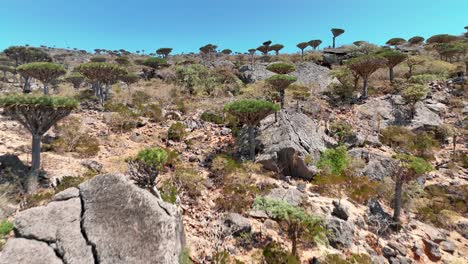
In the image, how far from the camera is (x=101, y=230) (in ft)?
17.7

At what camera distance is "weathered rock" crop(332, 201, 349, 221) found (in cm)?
952

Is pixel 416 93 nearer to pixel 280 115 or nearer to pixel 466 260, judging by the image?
pixel 280 115

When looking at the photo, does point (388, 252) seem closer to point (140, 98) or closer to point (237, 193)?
point (237, 193)

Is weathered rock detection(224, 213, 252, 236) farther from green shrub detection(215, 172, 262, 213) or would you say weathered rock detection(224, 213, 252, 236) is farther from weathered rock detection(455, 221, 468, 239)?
weathered rock detection(455, 221, 468, 239)

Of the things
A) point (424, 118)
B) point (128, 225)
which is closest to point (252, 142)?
point (128, 225)

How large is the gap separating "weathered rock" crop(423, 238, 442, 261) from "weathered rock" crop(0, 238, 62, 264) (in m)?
11.0

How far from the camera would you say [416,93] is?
18547 mm

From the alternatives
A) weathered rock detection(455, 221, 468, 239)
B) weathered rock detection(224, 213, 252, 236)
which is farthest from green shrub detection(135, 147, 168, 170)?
weathered rock detection(455, 221, 468, 239)

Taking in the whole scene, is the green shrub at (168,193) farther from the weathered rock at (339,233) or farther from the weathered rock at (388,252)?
the weathered rock at (388,252)

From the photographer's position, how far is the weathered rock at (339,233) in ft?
27.4

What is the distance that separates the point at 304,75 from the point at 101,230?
26360 mm

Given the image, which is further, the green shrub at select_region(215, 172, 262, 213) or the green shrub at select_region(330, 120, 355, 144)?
the green shrub at select_region(330, 120, 355, 144)

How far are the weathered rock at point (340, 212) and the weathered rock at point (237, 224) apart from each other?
3.61m

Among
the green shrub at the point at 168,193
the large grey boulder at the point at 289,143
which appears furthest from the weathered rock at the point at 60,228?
the large grey boulder at the point at 289,143
